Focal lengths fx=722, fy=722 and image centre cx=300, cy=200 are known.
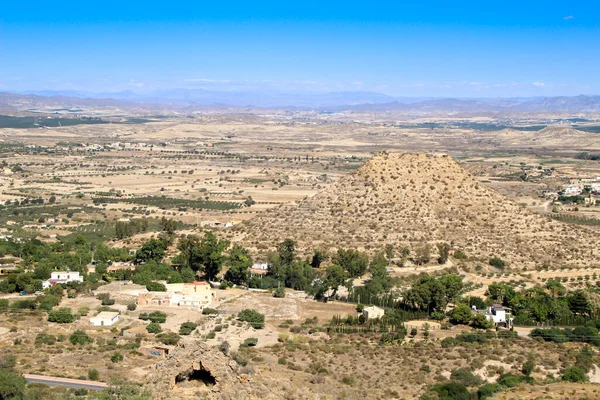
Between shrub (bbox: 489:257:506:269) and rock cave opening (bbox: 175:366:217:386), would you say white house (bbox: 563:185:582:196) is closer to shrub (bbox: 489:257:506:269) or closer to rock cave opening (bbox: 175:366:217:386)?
shrub (bbox: 489:257:506:269)

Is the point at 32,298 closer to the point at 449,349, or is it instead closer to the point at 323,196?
the point at 449,349

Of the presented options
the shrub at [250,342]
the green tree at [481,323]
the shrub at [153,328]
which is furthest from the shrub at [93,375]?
the green tree at [481,323]

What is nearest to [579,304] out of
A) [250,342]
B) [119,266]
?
[250,342]

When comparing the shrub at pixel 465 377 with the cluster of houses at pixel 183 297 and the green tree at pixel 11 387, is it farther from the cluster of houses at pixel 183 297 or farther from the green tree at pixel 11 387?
the cluster of houses at pixel 183 297

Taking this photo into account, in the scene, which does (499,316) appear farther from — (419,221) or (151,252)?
(151,252)

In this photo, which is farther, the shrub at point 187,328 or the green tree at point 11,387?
the shrub at point 187,328

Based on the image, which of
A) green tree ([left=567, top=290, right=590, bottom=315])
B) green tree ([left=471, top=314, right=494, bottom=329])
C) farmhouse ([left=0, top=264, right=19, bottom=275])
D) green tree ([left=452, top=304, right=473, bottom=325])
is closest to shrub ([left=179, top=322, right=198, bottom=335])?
green tree ([left=452, top=304, right=473, bottom=325])

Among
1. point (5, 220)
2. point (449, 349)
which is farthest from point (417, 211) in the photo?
point (5, 220)
